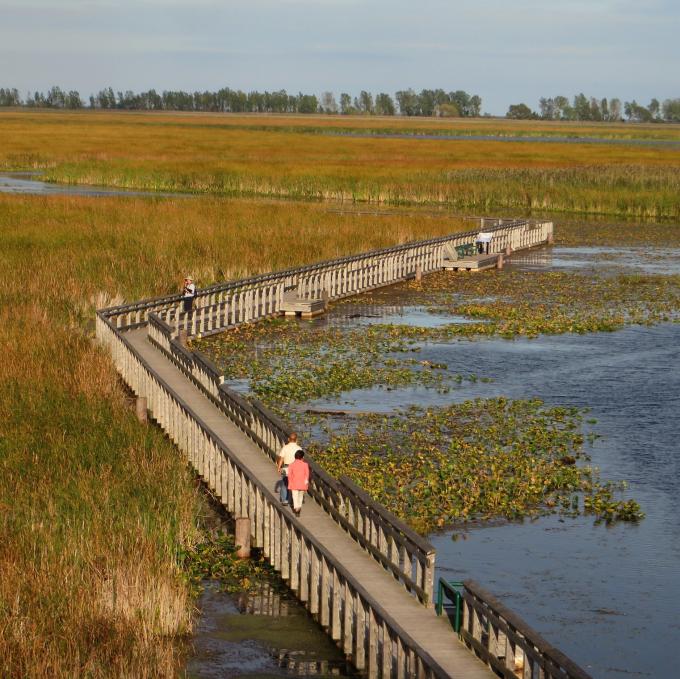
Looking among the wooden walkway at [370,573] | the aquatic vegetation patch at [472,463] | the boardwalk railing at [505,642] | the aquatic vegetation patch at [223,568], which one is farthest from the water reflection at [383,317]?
the boardwalk railing at [505,642]

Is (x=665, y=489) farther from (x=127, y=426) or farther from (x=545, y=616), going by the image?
(x=127, y=426)

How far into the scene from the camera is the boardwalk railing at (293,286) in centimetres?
3688

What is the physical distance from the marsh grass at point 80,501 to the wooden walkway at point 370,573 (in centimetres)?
114

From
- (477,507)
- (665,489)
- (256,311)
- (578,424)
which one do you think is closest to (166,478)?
(477,507)

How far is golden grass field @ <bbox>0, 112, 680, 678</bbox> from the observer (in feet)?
50.3

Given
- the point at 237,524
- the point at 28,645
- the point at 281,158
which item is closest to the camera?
the point at 28,645

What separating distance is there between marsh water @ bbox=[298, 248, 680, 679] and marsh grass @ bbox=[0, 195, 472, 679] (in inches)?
184

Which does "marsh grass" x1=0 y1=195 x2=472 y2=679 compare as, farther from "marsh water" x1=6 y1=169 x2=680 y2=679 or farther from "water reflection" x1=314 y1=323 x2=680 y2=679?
"water reflection" x1=314 y1=323 x2=680 y2=679

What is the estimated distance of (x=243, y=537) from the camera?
1873 centimetres

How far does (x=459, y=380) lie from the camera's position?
32.4m

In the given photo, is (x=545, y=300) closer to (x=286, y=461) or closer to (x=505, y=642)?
(x=286, y=461)

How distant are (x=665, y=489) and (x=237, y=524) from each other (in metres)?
8.77

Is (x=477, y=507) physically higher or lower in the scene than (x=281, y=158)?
lower

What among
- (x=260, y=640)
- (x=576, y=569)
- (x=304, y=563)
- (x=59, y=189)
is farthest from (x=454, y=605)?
(x=59, y=189)
